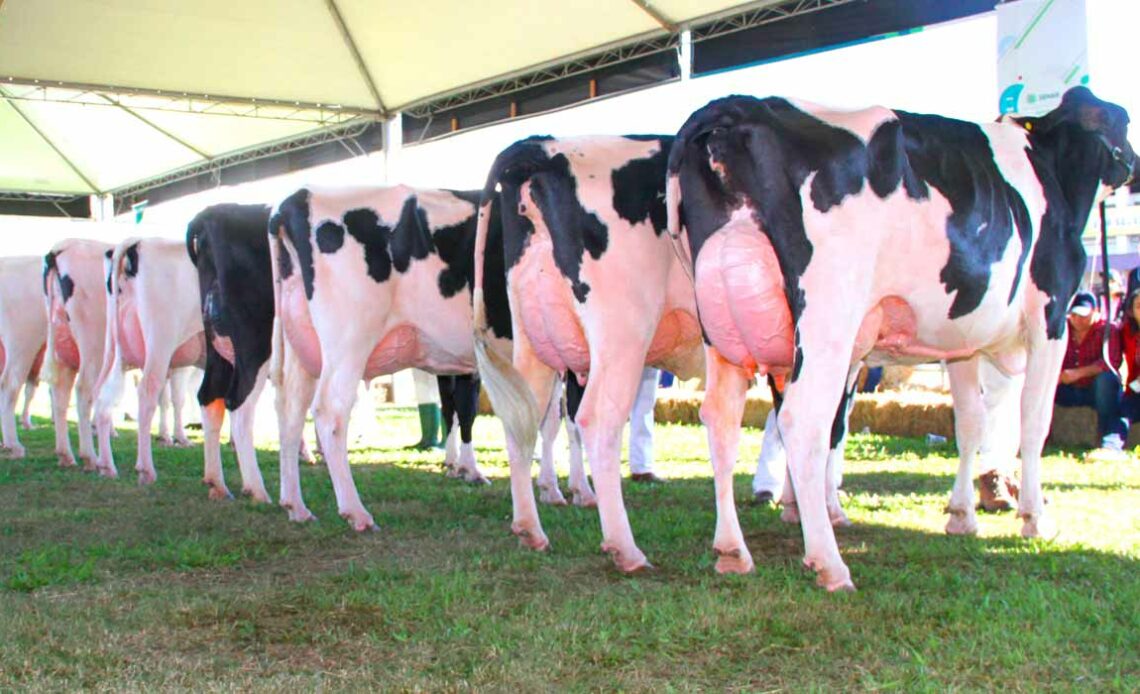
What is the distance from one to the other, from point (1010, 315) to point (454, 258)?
137 inches

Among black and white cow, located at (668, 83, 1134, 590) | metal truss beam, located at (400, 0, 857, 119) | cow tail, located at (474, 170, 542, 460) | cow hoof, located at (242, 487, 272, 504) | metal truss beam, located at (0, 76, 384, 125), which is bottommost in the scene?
cow hoof, located at (242, 487, 272, 504)

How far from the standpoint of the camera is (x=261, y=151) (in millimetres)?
25219

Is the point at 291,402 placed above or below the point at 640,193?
below

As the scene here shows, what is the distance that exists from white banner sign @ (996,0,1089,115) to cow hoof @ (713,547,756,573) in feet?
22.5

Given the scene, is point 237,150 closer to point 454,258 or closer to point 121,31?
point 121,31

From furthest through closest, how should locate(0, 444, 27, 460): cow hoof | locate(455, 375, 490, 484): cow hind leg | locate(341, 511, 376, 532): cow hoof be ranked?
locate(0, 444, 27, 460): cow hoof < locate(455, 375, 490, 484): cow hind leg < locate(341, 511, 376, 532): cow hoof

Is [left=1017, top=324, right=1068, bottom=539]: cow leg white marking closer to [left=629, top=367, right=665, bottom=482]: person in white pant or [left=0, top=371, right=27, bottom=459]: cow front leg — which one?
[left=629, top=367, right=665, bottom=482]: person in white pant

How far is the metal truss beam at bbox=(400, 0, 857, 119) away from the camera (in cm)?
1442

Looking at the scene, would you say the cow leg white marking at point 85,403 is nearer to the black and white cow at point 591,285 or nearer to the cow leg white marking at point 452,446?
the cow leg white marking at point 452,446

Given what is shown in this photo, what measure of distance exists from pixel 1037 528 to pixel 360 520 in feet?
12.8

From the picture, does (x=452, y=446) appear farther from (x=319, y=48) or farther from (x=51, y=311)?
(x=319, y=48)

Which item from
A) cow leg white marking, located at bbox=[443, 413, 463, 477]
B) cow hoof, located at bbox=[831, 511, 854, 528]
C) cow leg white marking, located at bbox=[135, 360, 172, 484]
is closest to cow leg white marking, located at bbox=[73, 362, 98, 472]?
cow leg white marking, located at bbox=[135, 360, 172, 484]

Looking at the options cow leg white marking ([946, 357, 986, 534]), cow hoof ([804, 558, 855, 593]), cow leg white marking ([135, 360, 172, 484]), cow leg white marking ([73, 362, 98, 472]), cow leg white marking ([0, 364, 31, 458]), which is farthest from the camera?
cow leg white marking ([0, 364, 31, 458])

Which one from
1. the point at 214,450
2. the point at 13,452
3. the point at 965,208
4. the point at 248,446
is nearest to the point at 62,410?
the point at 13,452
